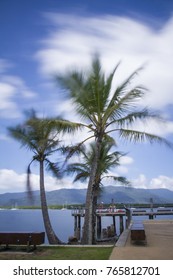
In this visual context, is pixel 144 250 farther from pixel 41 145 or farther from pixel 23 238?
pixel 41 145

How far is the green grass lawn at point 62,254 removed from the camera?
9.75m

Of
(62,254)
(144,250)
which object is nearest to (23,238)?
(62,254)

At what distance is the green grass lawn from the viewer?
32.0 ft

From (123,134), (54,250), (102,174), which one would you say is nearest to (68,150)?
(123,134)

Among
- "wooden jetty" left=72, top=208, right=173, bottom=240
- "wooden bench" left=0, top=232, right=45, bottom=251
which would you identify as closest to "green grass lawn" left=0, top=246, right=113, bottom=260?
"wooden bench" left=0, top=232, right=45, bottom=251

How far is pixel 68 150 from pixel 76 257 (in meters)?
6.60

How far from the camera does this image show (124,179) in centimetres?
2522

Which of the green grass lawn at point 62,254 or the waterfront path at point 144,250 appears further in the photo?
the green grass lawn at point 62,254

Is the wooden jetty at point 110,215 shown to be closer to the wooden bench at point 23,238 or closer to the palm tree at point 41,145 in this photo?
the palm tree at point 41,145

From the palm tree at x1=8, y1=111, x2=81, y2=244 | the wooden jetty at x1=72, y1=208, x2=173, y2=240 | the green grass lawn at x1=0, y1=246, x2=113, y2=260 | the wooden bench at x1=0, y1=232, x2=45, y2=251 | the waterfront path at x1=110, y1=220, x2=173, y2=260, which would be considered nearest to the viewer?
the waterfront path at x1=110, y1=220, x2=173, y2=260

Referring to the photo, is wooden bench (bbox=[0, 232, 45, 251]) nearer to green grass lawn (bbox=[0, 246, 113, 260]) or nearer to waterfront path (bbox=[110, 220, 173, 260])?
green grass lawn (bbox=[0, 246, 113, 260])

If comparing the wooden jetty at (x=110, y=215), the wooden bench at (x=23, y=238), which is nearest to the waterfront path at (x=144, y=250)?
the wooden bench at (x=23, y=238)

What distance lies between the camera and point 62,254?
10289 mm
